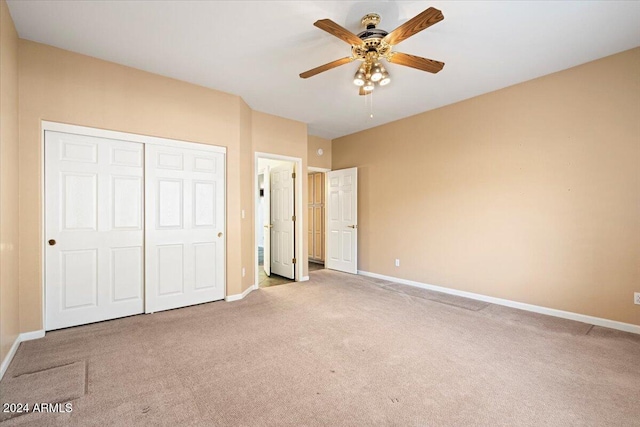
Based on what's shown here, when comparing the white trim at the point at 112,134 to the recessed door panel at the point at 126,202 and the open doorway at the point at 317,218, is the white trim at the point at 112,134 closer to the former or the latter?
the recessed door panel at the point at 126,202

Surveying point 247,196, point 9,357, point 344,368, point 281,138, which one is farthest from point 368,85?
point 9,357

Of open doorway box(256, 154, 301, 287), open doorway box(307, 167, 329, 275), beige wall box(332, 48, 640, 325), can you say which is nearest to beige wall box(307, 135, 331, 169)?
open doorway box(307, 167, 329, 275)

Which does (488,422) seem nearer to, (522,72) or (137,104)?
(522,72)

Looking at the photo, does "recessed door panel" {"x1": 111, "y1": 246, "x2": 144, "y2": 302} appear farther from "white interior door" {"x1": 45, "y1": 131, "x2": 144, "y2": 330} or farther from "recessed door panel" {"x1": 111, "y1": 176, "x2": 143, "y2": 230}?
"recessed door panel" {"x1": 111, "y1": 176, "x2": 143, "y2": 230}

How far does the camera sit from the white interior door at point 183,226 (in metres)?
3.42

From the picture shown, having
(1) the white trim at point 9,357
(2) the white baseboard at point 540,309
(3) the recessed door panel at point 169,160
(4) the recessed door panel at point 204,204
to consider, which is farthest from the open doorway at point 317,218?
(1) the white trim at point 9,357

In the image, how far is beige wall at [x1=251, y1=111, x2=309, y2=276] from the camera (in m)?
4.58

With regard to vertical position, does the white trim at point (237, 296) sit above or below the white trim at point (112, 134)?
below

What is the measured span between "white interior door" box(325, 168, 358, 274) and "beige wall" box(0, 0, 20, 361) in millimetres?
4606

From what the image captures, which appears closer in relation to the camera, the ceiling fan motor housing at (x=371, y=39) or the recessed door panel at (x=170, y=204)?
the ceiling fan motor housing at (x=371, y=39)

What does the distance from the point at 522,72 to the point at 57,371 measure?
209 inches

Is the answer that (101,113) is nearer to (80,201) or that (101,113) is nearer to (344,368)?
(80,201)

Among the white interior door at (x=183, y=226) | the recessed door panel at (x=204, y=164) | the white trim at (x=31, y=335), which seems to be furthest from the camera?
the recessed door panel at (x=204, y=164)

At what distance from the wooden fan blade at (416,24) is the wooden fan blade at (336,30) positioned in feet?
0.80
